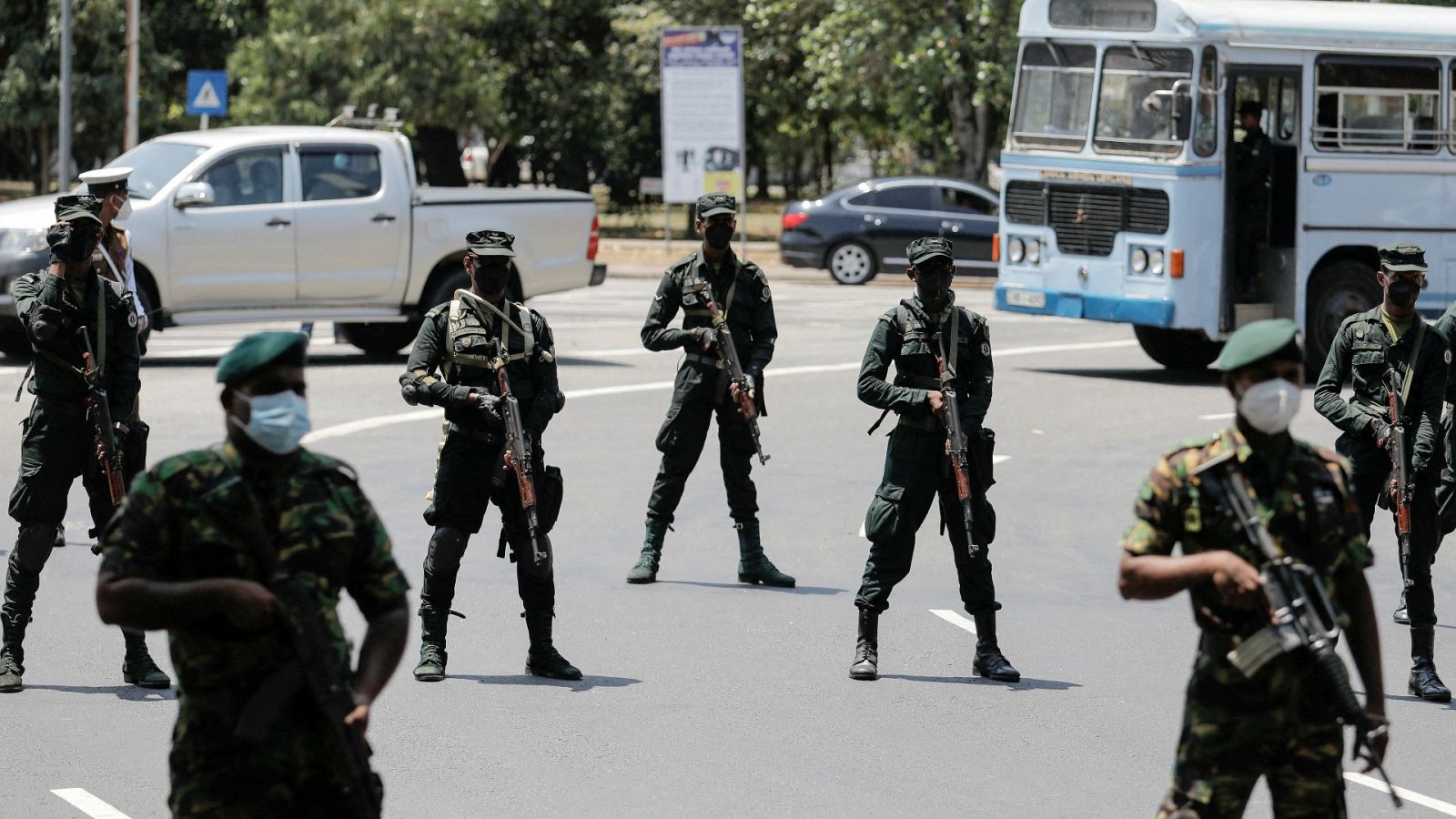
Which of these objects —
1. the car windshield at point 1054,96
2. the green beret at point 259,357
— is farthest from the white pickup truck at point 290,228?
the green beret at point 259,357

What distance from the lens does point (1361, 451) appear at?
8.26 metres

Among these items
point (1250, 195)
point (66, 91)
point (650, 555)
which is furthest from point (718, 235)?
point (66, 91)

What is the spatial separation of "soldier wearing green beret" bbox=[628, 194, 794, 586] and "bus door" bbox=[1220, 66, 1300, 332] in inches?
340

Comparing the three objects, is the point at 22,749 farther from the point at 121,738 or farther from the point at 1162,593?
the point at 1162,593

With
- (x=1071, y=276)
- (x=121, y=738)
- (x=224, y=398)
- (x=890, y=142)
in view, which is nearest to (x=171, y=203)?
(x=1071, y=276)

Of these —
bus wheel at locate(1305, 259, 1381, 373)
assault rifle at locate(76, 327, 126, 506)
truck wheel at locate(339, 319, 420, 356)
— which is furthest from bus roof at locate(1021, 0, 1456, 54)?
Result: assault rifle at locate(76, 327, 126, 506)

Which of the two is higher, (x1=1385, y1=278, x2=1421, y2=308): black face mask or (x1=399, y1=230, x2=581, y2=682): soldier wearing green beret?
(x1=1385, y1=278, x2=1421, y2=308): black face mask

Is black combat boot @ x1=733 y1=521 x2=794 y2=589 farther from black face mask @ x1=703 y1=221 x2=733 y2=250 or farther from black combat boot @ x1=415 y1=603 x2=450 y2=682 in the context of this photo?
black combat boot @ x1=415 y1=603 x2=450 y2=682

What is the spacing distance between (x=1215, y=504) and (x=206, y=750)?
2.11 m

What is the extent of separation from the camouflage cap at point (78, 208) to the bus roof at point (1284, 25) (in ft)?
37.7

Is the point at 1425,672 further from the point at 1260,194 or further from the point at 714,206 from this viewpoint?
the point at 1260,194

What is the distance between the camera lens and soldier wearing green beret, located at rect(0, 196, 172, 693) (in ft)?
25.1

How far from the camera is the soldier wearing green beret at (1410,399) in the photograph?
7.98m

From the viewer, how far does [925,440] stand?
26.4ft
